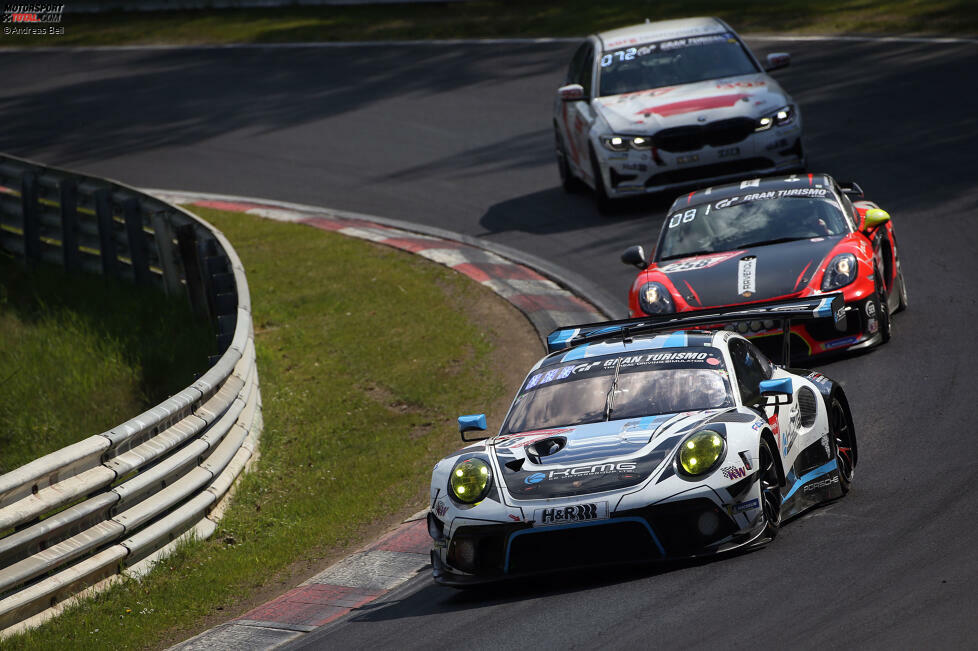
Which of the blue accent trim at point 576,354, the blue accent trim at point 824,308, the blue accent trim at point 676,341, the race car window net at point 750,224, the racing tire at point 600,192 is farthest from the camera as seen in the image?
the racing tire at point 600,192

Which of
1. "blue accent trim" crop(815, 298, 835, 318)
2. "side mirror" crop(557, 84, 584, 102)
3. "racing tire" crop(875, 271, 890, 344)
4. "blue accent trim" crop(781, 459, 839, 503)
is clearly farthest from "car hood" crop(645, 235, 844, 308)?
"side mirror" crop(557, 84, 584, 102)

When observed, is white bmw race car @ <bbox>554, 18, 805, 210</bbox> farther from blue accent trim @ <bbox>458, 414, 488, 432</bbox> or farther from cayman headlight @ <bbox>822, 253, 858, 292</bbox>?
blue accent trim @ <bbox>458, 414, 488, 432</bbox>

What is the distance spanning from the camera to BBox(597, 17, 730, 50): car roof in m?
17.3

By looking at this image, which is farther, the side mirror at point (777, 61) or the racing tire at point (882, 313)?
the side mirror at point (777, 61)

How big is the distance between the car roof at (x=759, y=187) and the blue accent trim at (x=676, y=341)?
4323 millimetres

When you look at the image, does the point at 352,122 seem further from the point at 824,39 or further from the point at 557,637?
the point at 557,637

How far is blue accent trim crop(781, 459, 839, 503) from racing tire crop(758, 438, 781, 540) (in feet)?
0.55

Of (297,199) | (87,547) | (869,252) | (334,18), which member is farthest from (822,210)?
(334,18)

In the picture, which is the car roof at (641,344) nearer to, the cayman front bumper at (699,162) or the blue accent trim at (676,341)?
the blue accent trim at (676,341)

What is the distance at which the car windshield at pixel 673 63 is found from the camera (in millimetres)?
16797

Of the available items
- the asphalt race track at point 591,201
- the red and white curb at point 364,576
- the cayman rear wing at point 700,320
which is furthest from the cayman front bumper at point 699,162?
the cayman rear wing at point 700,320

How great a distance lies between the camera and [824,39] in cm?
2405

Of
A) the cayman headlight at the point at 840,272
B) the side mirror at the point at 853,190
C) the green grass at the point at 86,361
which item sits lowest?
Answer: the green grass at the point at 86,361

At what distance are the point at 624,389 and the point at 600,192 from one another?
8777 millimetres
